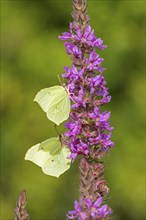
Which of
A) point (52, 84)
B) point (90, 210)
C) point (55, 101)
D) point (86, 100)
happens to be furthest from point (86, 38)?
point (52, 84)

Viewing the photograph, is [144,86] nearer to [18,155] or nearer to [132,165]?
[132,165]

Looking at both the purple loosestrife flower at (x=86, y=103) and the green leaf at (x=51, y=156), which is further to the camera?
the green leaf at (x=51, y=156)

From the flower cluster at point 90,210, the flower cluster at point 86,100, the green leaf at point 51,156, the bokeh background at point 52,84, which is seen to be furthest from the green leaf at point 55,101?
the bokeh background at point 52,84

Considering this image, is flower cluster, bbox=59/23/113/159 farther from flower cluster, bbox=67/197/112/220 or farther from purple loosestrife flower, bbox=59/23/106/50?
flower cluster, bbox=67/197/112/220

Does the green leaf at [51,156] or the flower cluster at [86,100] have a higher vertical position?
the flower cluster at [86,100]

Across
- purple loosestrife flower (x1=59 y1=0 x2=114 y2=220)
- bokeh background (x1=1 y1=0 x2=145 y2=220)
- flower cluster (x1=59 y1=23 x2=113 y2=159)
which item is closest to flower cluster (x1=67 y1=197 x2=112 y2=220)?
purple loosestrife flower (x1=59 y1=0 x2=114 y2=220)

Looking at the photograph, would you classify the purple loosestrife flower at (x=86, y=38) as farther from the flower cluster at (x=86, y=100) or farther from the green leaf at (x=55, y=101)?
the green leaf at (x=55, y=101)

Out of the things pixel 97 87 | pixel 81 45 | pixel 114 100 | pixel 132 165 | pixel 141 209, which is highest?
pixel 81 45

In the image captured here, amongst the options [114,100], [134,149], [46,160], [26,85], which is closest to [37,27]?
[26,85]
